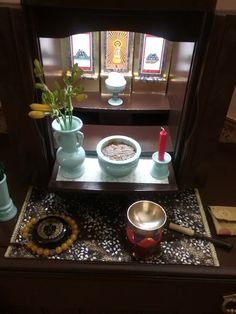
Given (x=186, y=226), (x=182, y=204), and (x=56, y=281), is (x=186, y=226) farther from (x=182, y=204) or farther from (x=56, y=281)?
(x=56, y=281)

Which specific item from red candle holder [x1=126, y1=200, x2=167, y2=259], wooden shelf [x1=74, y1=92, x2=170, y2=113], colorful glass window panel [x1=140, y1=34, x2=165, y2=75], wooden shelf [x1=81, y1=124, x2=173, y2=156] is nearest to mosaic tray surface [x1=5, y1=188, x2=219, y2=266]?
red candle holder [x1=126, y1=200, x2=167, y2=259]

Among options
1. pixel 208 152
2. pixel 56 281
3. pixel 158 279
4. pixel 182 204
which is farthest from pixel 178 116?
pixel 56 281

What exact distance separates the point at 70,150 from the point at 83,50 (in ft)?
1.19

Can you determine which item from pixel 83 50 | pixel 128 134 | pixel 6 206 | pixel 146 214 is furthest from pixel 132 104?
pixel 6 206

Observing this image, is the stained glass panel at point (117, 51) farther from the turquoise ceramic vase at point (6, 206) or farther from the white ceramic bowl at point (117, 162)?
the turquoise ceramic vase at point (6, 206)

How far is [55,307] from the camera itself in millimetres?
1085

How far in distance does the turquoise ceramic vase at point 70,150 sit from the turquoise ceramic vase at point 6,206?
17cm

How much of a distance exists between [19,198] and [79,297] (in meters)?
0.36

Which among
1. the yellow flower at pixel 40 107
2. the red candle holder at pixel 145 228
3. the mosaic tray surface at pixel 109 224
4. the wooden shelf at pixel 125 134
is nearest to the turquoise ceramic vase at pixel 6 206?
the mosaic tray surface at pixel 109 224

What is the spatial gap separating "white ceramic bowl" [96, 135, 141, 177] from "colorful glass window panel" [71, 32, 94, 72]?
0.28 meters

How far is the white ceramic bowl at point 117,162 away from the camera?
1011 millimetres

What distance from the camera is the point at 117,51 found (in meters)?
1.14

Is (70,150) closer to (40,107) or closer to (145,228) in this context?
(40,107)

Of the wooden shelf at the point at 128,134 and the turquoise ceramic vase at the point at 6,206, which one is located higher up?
the wooden shelf at the point at 128,134
